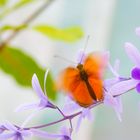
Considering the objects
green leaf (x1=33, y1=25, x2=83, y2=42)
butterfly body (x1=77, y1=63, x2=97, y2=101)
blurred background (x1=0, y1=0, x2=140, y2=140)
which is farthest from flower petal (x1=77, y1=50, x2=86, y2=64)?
blurred background (x1=0, y1=0, x2=140, y2=140)

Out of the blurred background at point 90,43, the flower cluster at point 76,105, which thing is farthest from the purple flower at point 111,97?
the blurred background at point 90,43

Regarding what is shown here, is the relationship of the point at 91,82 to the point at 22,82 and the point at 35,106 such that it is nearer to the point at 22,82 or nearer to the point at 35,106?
the point at 35,106

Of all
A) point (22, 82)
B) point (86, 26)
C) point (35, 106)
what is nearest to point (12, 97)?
point (86, 26)

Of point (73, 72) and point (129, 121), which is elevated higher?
point (73, 72)

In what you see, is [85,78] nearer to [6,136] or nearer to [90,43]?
[6,136]

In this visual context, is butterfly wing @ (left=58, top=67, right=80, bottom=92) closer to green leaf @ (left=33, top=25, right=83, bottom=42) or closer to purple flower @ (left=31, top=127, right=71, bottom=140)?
purple flower @ (left=31, top=127, right=71, bottom=140)

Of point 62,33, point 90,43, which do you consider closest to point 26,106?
point 62,33
